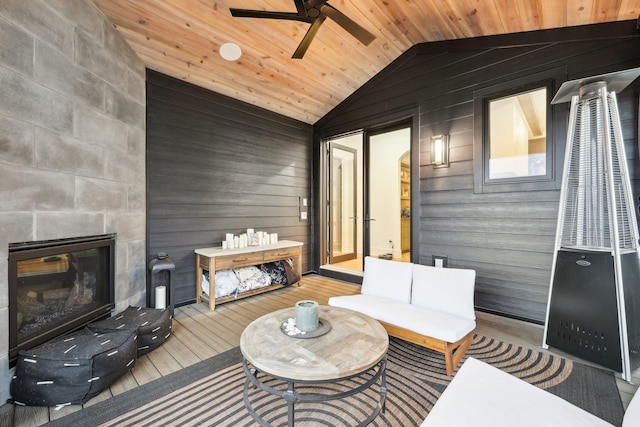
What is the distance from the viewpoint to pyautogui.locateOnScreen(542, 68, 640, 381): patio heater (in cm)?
209

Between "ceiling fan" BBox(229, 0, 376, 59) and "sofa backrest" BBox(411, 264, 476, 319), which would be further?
"sofa backrest" BBox(411, 264, 476, 319)

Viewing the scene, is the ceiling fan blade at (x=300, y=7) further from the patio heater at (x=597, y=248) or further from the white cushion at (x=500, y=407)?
the white cushion at (x=500, y=407)

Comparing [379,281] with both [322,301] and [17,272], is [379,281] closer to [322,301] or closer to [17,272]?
[322,301]

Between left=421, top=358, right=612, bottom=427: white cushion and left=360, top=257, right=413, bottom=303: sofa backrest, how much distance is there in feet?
4.25

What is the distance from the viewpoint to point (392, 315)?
2277 mm

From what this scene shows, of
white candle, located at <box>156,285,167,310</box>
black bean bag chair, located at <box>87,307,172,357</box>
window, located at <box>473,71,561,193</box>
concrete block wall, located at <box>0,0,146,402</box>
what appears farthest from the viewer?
white candle, located at <box>156,285,167,310</box>

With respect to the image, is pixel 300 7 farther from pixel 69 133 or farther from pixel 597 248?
pixel 597 248

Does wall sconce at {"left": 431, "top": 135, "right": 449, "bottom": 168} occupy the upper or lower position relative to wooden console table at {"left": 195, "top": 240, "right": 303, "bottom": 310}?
upper

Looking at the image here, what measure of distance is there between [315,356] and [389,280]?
141 centimetres

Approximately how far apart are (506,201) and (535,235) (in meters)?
0.45

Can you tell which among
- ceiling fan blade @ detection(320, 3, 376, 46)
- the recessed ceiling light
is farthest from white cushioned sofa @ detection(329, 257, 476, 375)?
the recessed ceiling light

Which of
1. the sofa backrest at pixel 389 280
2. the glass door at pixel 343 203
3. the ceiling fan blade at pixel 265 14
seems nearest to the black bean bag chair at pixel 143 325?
the sofa backrest at pixel 389 280

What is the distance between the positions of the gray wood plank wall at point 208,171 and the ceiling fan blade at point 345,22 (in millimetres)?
2237

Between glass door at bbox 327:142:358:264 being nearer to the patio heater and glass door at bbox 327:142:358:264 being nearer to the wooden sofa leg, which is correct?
the wooden sofa leg
